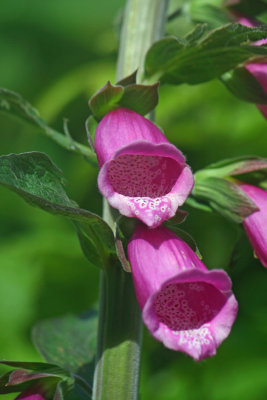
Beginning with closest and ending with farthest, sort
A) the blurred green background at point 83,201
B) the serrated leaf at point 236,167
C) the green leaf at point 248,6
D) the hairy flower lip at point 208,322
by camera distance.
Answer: the hairy flower lip at point 208,322, the serrated leaf at point 236,167, the green leaf at point 248,6, the blurred green background at point 83,201

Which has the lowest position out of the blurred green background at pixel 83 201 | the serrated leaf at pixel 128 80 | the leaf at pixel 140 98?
the blurred green background at pixel 83 201

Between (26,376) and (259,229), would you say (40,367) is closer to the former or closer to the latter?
(26,376)

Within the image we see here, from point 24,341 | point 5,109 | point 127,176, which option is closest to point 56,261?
point 24,341

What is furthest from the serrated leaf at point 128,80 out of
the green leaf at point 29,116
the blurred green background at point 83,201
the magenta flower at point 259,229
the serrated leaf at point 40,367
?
the blurred green background at point 83,201

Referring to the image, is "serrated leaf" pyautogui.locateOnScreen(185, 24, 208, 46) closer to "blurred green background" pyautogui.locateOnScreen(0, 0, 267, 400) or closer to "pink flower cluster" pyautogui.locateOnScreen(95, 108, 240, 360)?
"pink flower cluster" pyautogui.locateOnScreen(95, 108, 240, 360)

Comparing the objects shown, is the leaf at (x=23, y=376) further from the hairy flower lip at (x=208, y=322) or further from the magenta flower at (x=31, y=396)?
the hairy flower lip at (x=208, y=322)

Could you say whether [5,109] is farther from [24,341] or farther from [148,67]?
[24,341]

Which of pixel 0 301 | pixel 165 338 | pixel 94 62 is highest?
pixel 165 338
